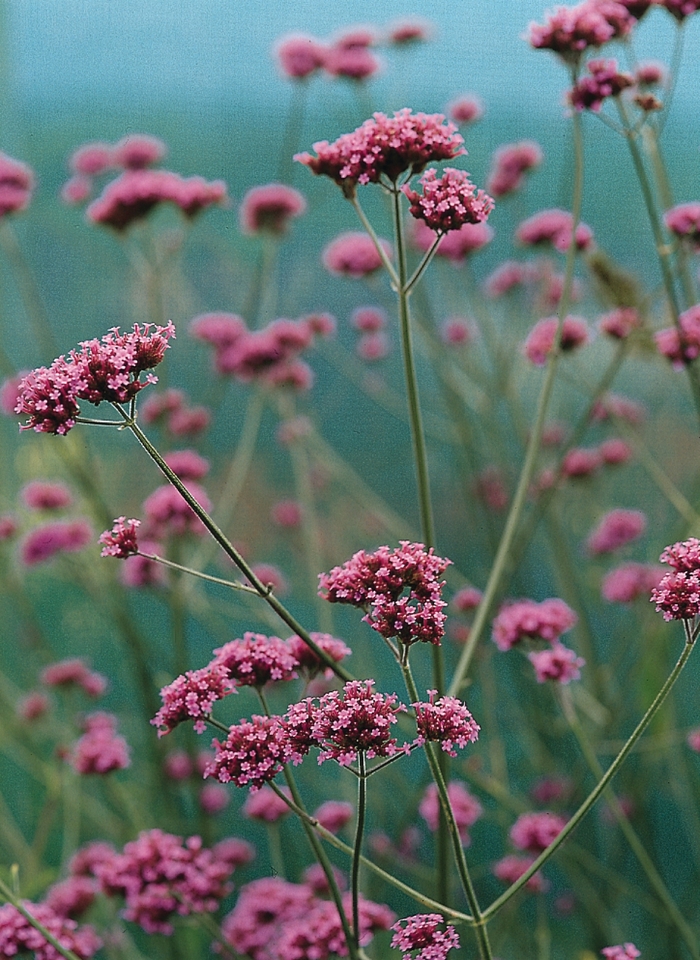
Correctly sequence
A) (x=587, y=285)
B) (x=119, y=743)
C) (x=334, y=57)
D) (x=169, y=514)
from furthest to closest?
(x=587, y=285) < (x=334, y=57) < (x=169, y=514) < (x=119, y=743)

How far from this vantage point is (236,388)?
2188 millimetres

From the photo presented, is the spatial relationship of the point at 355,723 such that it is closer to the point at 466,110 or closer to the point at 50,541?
the point at 50,541

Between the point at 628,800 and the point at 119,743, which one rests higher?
the point at 119,743

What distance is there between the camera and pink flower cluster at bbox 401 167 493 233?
714mm

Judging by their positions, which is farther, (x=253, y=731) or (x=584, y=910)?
(x=584, y=910)

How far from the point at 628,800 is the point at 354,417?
39.3 inches

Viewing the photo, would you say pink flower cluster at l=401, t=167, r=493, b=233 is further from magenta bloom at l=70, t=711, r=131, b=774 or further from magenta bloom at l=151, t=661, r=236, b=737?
magenta bloom at l=70, t=711, r=131, b=774

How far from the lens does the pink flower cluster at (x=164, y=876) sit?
2.72 ft

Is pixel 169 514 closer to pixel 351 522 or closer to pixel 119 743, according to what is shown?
pixel 119 743

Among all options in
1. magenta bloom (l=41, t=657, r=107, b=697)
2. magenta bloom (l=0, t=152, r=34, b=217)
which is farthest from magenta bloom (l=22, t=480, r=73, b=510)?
magenta bloom (l=0, t=152, r=34, b=217)

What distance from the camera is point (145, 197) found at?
1.21 meters

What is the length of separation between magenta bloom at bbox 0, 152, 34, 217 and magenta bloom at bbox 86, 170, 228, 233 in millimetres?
136

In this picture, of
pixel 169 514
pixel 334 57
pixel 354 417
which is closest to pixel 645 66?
pixel 334 57

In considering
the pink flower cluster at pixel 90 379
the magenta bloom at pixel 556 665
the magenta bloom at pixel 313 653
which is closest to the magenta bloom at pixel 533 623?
the magenta bloom at pixel 556 665
